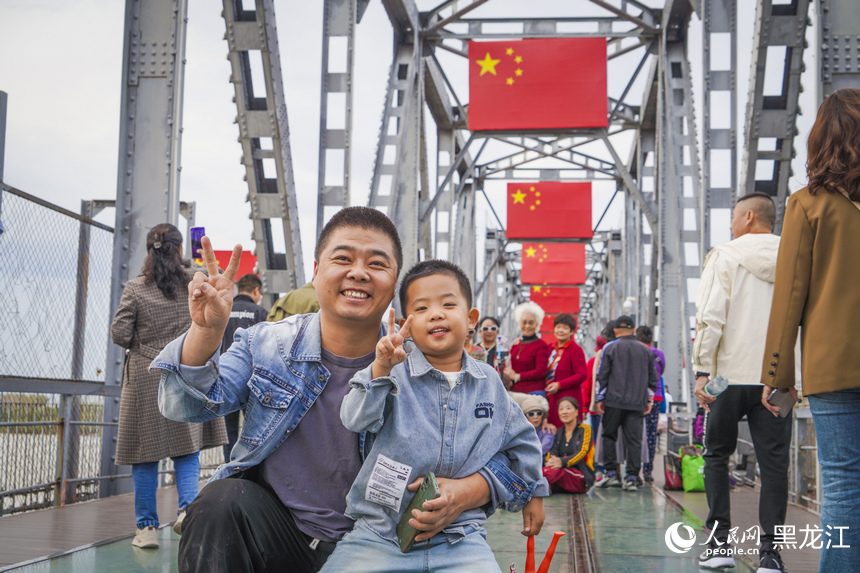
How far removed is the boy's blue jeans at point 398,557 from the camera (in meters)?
2.14

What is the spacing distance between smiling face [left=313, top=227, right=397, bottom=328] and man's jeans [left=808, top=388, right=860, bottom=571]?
66.9 inches

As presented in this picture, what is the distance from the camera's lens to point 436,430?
7.45ft

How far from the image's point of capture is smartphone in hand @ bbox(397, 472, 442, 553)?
6.90 feet

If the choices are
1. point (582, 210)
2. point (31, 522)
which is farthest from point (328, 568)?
point (582, 210)

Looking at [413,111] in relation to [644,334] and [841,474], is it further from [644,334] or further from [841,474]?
[841,474]

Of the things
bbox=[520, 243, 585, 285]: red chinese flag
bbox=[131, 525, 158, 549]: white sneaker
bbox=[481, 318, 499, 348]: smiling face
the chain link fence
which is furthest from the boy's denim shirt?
bbox=[520, 243, 585, 285]: red chinese flag

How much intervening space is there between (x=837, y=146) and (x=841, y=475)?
3.98 ft

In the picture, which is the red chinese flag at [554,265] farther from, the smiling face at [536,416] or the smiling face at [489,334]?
the smiling face at [536,416]

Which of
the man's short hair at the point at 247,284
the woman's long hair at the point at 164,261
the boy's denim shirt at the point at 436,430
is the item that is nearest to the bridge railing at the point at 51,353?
the woman's long hair at the point at 164,261

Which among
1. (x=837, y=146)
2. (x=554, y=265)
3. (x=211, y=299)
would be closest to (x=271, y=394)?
(x=211, y=299)

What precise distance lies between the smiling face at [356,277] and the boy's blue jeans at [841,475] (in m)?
1.70

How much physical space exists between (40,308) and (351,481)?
15.3ft

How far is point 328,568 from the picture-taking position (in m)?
2.15

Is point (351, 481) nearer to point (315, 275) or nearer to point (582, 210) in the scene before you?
point (315, 275)
